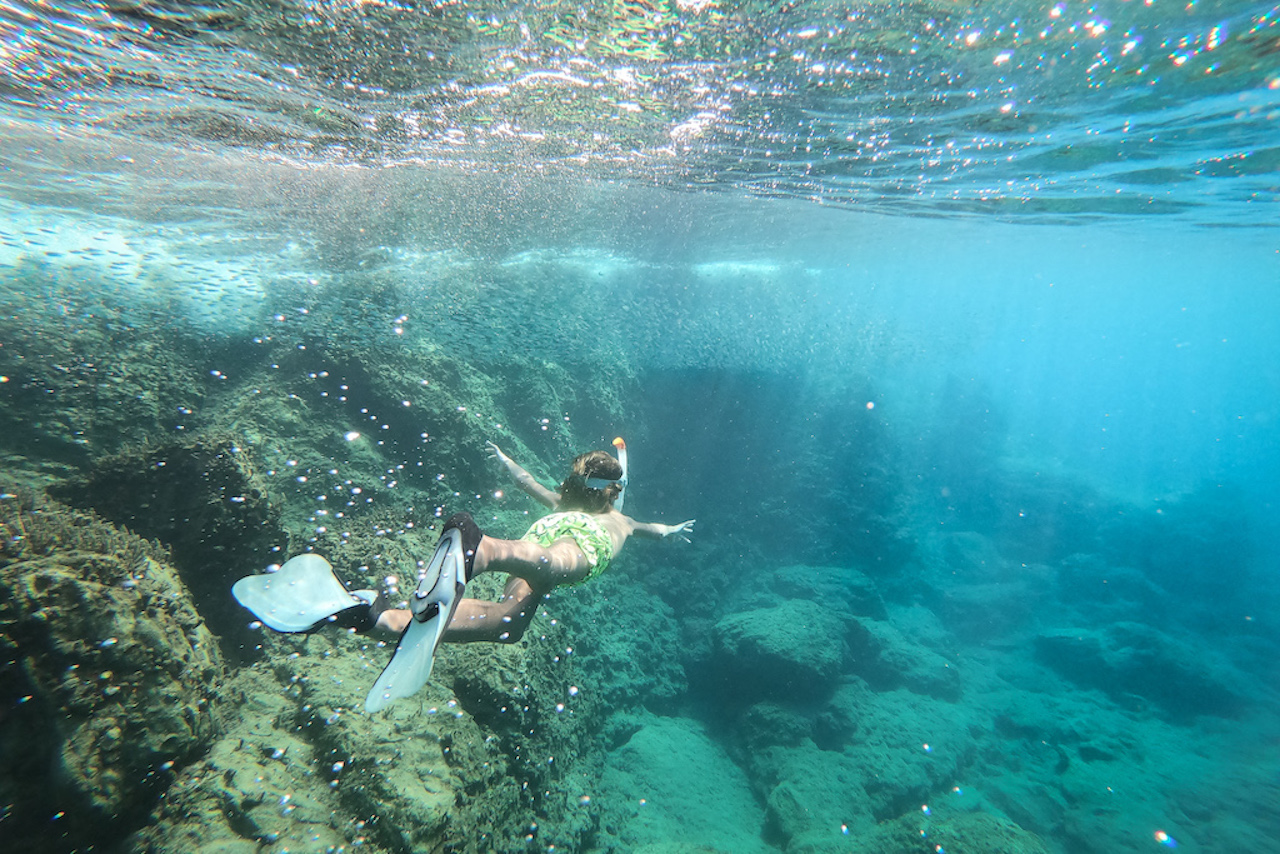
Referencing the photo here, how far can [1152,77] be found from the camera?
25.5 feet

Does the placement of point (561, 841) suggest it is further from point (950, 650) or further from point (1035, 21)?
point (950, 650)

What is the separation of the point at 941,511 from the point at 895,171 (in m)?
17.5

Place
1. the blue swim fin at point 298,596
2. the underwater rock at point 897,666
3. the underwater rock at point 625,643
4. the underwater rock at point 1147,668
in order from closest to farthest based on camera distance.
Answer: the blue swim fin at point 298,596, the underwater rock at point 625,643, the underwater rock at point 897,666, the underwater rock at point 1147,668

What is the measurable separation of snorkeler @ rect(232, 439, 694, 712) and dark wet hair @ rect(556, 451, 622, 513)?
1 centimetres

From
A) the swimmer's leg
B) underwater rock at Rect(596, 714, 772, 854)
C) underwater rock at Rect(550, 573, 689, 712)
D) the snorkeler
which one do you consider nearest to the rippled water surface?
the snorkeler

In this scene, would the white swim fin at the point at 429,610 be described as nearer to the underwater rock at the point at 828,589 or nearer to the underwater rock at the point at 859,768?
the underwater rock at the point at 859,768

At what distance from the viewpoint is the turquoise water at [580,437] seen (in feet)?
13.3

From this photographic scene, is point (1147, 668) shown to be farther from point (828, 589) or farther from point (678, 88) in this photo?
point (678, 88)

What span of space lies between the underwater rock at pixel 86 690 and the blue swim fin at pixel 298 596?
0.55 meters

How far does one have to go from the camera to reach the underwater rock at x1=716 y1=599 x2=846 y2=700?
10242 millimetres

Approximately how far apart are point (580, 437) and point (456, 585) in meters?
12.7

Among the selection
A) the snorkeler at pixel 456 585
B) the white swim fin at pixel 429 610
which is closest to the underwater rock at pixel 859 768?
the snorkeler at pixel 456 585

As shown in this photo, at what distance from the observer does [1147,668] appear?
1446cm

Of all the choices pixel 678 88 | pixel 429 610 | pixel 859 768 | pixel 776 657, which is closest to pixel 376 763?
pixel 429 610
